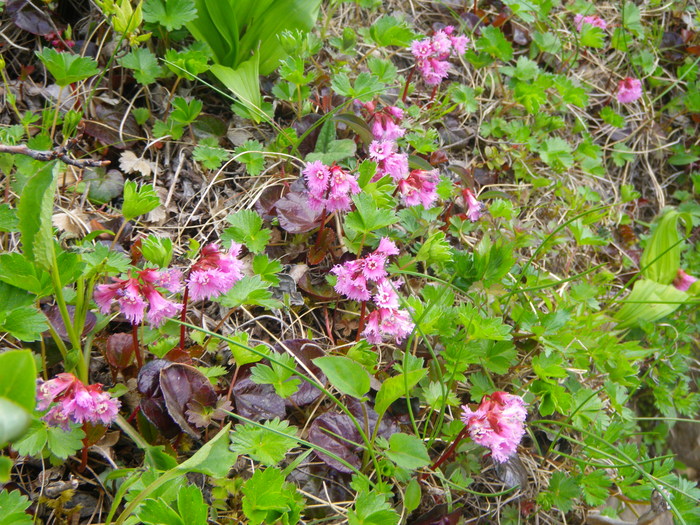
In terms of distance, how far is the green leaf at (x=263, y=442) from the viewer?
1.40 m

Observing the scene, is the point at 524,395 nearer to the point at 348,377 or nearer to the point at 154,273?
the point at 348,377

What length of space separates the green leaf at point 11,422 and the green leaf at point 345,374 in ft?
2.66

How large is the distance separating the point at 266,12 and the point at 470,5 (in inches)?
49.1

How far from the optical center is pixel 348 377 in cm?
148

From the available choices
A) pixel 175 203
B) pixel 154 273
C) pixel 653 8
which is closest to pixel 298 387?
pixel 154 273

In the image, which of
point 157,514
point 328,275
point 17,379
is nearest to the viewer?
point 17,379

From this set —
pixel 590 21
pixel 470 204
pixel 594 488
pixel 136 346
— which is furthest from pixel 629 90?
pixel 136 346

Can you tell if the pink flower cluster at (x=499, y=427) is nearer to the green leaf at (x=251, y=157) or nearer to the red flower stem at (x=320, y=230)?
the red flower stem at (x=320, y=230)

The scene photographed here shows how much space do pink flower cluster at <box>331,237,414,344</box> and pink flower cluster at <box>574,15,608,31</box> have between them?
6.45ft

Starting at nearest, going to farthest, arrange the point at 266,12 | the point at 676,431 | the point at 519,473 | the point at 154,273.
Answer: the point at 154,273 → the point at 519,473 → the point at 266,12 → the point at 676,431

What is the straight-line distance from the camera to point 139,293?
1453 millimetres

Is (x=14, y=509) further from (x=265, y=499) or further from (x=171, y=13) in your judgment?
(x=171, y=13)

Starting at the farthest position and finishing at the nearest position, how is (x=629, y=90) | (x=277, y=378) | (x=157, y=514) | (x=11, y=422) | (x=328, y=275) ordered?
(x=629, y=90) < (x=328, y=275) < (x=277, y=378) < (x=157, y=514) < (x=11, y=422)

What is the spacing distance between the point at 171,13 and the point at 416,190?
110 cm
